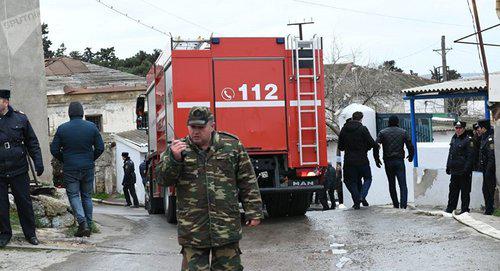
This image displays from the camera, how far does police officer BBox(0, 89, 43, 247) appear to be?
961 centimetres

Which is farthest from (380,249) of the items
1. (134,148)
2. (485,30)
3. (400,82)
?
(400,82)

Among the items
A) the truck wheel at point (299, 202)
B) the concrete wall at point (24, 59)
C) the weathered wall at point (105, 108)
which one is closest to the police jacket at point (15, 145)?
the concrete wall at point (24, 59)

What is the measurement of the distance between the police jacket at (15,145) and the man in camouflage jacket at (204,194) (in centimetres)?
401

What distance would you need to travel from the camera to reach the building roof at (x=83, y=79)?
4150 centimetres

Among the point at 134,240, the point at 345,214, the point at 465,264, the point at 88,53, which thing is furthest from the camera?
the point at 88,53

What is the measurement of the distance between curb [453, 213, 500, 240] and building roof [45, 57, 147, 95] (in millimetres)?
29366

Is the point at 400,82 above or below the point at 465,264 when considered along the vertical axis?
above

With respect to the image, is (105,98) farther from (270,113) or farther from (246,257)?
(246,257)

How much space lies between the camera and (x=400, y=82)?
2199 inches

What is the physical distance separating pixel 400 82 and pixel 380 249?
1865 inches

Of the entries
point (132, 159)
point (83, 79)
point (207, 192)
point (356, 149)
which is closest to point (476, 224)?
point (356, 149)

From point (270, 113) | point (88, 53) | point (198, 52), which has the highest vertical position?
point (88, 53)

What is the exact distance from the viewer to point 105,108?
41.6m

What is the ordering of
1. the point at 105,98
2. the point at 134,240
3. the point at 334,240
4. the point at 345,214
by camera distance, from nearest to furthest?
the point at 334,240 < the point at 134,240 < the point at 345,214 < the point at 105,98
